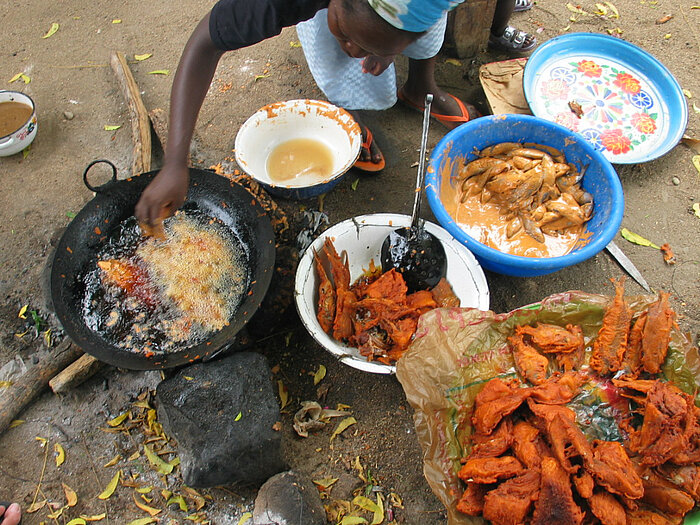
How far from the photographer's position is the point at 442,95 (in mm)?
3615

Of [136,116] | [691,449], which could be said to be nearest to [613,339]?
[691,449]

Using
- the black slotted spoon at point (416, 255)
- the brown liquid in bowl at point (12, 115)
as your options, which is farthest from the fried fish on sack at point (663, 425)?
the brown liquid in bowl at point (12, 115)

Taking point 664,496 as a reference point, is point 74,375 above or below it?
below

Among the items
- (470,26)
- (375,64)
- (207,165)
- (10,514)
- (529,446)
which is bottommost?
(10,514)

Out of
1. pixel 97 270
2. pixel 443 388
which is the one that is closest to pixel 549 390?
pixel 443 388

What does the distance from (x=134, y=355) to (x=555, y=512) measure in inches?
72.5

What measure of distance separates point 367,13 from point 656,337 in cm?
186

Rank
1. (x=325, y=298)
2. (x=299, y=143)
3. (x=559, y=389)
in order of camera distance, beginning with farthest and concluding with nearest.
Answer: (x=299, y=143) < (x=325, y=298) < (x=559, y=389)

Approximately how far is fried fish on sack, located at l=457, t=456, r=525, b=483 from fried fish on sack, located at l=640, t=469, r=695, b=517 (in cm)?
50

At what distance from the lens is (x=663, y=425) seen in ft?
5.71

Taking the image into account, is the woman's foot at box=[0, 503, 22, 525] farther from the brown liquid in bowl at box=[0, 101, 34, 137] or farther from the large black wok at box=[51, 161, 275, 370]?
the brown liquid in bowl at box=[0, 101, 34, 137]

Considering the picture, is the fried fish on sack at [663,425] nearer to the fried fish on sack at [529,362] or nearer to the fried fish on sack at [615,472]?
the fried fish on sack at [615,472]

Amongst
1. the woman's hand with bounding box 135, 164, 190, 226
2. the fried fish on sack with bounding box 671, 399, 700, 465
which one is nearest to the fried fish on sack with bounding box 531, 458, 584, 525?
the fried fish on sack with bounding box 671, 399, 700, 465

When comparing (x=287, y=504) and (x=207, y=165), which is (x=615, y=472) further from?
(x=207, y=165)
